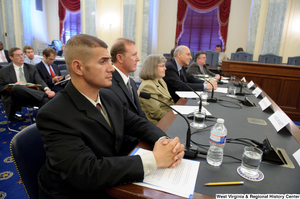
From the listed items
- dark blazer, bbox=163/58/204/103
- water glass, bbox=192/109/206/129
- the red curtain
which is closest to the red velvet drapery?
the red curtain

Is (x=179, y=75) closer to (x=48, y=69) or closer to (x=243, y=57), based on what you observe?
(x=48, y=69)

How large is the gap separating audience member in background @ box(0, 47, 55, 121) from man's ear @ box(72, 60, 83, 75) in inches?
85.1

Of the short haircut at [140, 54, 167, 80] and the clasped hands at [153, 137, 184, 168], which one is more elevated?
the short haircut at [140, 54, 167, 80]

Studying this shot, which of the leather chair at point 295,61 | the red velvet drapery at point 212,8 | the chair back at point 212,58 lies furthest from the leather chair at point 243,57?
the red velvet drapery at point 212,8

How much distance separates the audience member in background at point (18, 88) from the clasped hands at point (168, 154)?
2.48 m

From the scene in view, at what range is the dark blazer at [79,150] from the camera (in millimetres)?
769

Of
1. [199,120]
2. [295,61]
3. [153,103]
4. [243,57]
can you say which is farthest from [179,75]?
[295,61]

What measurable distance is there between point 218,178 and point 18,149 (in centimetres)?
94

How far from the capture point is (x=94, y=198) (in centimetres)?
93

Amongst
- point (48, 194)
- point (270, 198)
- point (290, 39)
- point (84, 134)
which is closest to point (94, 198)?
point (48, 194)

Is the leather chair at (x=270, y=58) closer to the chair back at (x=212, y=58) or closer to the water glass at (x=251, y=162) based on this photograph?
the chair back at (x=212, y=58)

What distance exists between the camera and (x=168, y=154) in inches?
34.9

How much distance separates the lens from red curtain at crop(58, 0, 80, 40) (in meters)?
9.17

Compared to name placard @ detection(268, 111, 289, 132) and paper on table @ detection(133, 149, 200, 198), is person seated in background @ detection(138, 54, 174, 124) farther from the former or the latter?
paper on table @ detection(133, 149, 200, 198)
